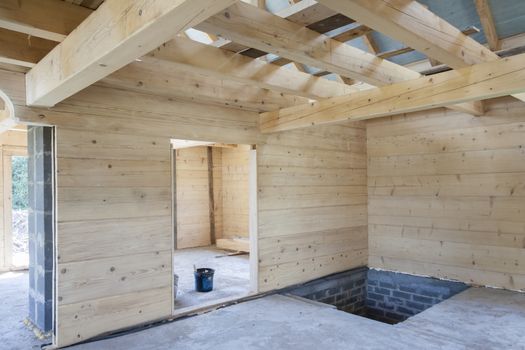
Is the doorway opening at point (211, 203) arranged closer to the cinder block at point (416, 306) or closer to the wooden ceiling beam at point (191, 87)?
the cinder block at point (416, 306)

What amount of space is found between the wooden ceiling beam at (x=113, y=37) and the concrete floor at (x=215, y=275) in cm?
238

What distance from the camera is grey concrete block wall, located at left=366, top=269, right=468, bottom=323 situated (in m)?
4.55

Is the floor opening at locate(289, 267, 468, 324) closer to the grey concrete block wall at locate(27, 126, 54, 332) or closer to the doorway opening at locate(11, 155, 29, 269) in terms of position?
the grey concrete block wall at locate(27, 126, 54, 332)

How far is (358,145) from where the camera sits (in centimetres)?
518

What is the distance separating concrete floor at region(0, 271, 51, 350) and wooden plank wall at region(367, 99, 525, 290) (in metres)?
4.03

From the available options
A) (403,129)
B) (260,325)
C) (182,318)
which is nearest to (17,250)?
(182,318)

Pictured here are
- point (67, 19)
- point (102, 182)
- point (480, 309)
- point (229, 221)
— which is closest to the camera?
point (67, 19)

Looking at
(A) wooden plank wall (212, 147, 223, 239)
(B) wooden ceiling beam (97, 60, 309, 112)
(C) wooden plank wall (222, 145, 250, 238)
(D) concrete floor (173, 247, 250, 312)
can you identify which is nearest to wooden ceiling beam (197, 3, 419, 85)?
(B) wooden ceiling beam (97, 60, 309, 112)

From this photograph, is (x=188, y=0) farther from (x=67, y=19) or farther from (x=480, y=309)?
(x=480, y=309)

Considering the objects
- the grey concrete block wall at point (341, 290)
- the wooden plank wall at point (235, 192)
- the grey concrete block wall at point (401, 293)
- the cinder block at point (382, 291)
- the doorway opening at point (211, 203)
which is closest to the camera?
the grey concrete block wall at point (341, 290)

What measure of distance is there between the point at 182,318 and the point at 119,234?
0.95 meters

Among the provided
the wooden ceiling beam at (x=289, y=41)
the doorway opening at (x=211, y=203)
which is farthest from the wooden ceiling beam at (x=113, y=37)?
the doorway opening at (x=211, y=203)

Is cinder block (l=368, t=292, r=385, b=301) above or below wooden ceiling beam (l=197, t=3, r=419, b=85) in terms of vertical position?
below

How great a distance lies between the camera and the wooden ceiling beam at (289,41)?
1758 mm
